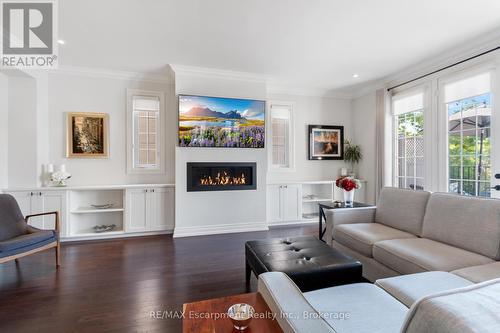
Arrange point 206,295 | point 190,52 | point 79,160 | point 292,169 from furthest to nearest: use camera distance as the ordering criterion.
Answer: point 292,169 < point 79,160 < point 190,52 < point 206,295

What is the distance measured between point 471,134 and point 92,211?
5.81 meters

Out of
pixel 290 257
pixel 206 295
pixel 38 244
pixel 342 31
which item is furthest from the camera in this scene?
pixel 342 31

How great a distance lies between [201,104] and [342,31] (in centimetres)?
241

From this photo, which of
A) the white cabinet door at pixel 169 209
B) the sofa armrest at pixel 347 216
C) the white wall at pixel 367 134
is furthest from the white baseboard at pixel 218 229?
the white wall at pixel 367 134

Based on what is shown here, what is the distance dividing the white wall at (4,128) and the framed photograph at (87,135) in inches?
29.4

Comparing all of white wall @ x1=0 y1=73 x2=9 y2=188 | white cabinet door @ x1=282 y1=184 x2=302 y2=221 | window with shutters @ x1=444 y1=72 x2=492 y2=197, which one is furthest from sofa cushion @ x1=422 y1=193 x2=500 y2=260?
white wall @ x1=0 y1=73 x2=9 y2=188

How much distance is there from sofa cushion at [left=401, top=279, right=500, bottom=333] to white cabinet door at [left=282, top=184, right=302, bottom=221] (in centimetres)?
407

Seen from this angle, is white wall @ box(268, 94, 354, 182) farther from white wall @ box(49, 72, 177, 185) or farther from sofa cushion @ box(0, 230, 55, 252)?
sofa cushion @ box(0, 230, 55, 252)

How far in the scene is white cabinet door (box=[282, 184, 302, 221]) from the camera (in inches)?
189

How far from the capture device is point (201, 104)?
4.16 meters

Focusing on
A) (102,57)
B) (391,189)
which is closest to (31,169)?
(102,57)

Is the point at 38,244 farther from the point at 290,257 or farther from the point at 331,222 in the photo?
the point at 331,222

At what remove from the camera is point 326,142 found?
548cm

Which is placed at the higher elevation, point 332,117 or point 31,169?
point 332,117
